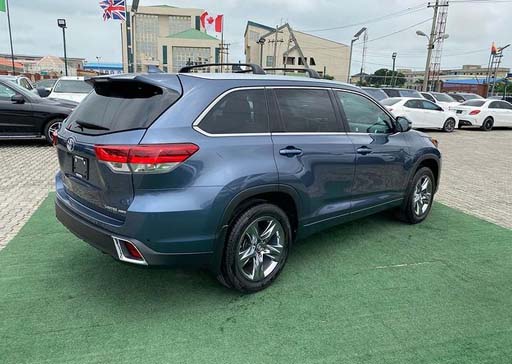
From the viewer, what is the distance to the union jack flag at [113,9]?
24.4 m


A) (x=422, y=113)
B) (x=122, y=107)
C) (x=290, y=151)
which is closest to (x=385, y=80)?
(x=422, y=113)

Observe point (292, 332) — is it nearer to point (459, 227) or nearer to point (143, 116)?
point (143, 116)

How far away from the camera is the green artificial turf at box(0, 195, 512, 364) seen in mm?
2627

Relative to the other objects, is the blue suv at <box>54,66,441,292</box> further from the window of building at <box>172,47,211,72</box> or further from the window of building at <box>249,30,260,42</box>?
the window of building at <box>249,30,260,42</box>

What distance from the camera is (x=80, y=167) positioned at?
120 inches

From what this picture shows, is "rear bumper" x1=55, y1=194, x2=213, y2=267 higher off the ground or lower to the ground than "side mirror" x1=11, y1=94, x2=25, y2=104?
lower

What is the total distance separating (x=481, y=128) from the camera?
1892 centimetres

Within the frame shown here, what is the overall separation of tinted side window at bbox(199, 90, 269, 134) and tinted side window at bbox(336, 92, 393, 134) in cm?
108

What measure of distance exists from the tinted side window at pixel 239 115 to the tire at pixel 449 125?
612 inches

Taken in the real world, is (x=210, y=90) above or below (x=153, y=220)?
above

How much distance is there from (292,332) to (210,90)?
181 cm

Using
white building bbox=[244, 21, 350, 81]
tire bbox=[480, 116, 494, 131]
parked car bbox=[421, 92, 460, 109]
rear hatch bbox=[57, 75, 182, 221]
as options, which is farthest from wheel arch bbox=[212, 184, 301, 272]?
white building bbox=[244, 21, 350, 81]

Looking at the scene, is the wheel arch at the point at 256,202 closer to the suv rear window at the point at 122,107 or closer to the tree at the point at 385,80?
the suv rear window at the point at 122,107

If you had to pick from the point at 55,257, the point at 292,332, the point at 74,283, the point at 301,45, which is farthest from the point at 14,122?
the point at 301,45
